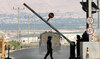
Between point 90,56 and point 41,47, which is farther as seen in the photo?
point 41,47

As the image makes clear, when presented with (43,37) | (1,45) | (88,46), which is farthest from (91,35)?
(43,37)

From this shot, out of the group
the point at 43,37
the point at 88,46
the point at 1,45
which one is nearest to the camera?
the point at 88,46

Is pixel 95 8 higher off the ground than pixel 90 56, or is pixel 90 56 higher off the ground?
pixel 95 8

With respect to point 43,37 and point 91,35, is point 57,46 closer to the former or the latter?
point 43,37

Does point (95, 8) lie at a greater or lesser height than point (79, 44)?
greater

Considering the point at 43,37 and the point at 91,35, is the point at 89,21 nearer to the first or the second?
the point at 91,35

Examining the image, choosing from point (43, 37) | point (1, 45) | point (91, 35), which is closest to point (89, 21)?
point (91, 35)

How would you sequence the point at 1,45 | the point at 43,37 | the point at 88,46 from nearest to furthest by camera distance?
the point at 88,46
the point at 1,45
the point at 43,37

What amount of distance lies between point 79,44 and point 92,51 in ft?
4.57

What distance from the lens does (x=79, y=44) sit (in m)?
26.5

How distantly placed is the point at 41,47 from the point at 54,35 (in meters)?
1.67

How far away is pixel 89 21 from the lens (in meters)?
25.3

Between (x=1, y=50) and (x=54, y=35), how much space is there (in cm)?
600

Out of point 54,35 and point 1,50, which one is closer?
point 1,50
